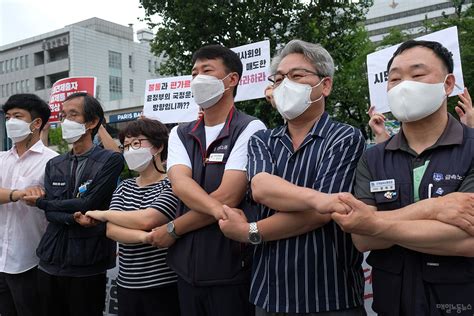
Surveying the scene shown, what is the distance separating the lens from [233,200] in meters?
2.46

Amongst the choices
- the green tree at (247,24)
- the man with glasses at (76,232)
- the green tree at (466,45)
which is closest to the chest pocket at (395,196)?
the man with glasses at (76,232)

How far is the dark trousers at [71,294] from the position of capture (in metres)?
3.17

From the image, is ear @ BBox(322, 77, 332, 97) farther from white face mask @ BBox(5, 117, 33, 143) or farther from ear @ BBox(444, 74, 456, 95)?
white face mask @ BBox(5, 117, 33, 143)

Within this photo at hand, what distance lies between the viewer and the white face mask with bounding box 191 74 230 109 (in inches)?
107

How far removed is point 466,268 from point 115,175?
2334 millimetres

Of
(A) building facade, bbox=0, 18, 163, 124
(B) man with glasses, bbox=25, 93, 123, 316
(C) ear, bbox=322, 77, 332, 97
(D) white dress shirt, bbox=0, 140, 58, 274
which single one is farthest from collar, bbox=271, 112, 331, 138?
(A) building facade, bbox=0, 18, 163, 124

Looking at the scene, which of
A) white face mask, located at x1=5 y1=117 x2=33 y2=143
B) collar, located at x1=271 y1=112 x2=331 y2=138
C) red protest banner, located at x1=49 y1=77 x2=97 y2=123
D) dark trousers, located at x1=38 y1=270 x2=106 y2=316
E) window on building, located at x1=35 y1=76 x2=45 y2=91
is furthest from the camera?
window on building, located at x1=35 y1=76 x2=45 y2=91

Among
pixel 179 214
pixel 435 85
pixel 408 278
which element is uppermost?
Answer: pixel 435 85

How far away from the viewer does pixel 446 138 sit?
1983 millimetres

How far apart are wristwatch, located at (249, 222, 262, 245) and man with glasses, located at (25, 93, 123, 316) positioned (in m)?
1.33

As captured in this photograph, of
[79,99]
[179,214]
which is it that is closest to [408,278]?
[179,214]

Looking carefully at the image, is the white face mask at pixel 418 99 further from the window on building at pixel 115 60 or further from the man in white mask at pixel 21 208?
the window on building at pixel 115 60

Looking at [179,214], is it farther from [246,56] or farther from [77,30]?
[77,30]

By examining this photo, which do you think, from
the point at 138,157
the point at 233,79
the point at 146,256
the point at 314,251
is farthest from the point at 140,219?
the point at 314,251
